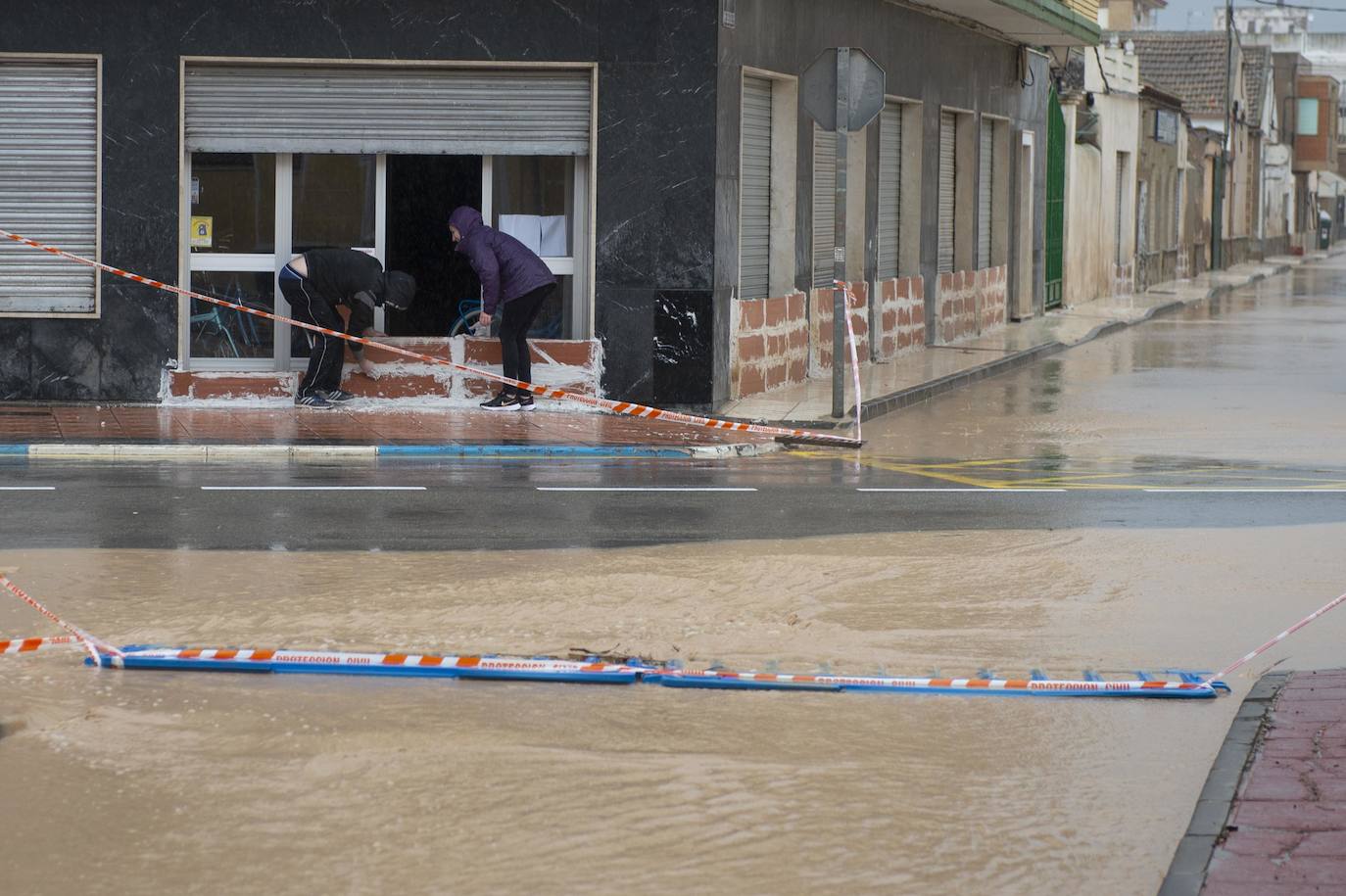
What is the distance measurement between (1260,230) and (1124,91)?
129 feet

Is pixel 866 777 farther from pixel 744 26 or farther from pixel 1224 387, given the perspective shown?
pixel 1224 387

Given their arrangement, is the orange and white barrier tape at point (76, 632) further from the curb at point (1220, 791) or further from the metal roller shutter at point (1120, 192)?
the metal roller shutter at point (1120, 192)

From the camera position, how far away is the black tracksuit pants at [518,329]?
16.0 m

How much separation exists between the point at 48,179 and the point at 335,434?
3780 millimetres

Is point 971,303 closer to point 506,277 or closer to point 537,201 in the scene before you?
point 537,201

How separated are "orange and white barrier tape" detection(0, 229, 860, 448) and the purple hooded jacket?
0.63 m

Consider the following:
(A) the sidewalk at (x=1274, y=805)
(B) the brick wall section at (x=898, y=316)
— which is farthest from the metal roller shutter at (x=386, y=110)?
(A) the sidewalk at (x=1274, y=805)

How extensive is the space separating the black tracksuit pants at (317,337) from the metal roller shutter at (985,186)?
13355 mm

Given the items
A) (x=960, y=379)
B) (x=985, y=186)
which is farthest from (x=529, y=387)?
(x=985, y=186)

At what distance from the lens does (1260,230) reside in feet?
259

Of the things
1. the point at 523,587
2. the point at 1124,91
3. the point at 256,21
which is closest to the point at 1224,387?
the point at 256,21

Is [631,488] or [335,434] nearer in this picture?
[631,488]

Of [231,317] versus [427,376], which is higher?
[231,317]

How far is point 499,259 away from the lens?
1602 cm
